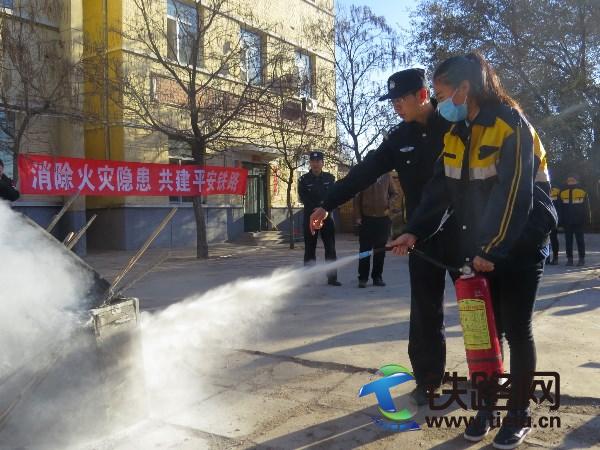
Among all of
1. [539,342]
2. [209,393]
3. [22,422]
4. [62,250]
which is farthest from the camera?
[539,342]

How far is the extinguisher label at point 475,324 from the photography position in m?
2.58

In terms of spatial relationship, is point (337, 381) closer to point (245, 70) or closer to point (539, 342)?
point (539, 342)

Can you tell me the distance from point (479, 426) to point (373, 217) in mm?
4991

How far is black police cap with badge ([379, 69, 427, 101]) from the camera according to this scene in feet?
10.2

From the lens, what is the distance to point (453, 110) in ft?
8.80

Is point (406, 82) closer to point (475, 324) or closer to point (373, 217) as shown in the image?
point (475, 324)

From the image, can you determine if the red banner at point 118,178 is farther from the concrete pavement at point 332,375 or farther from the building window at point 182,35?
the concrete pavement at point 332,375

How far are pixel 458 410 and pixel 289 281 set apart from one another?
200cm

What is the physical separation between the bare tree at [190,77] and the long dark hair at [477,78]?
10.0 metres

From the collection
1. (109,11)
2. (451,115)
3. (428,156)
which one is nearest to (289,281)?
(428,156)

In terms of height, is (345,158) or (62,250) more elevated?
(345,158)

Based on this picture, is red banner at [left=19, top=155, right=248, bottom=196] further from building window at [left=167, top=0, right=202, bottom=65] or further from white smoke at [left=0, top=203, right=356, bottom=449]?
white smoke at [left=0, top=203, right=356, bottom=449]

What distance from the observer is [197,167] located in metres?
12.7

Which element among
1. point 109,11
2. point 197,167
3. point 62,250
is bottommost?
point 62,250
